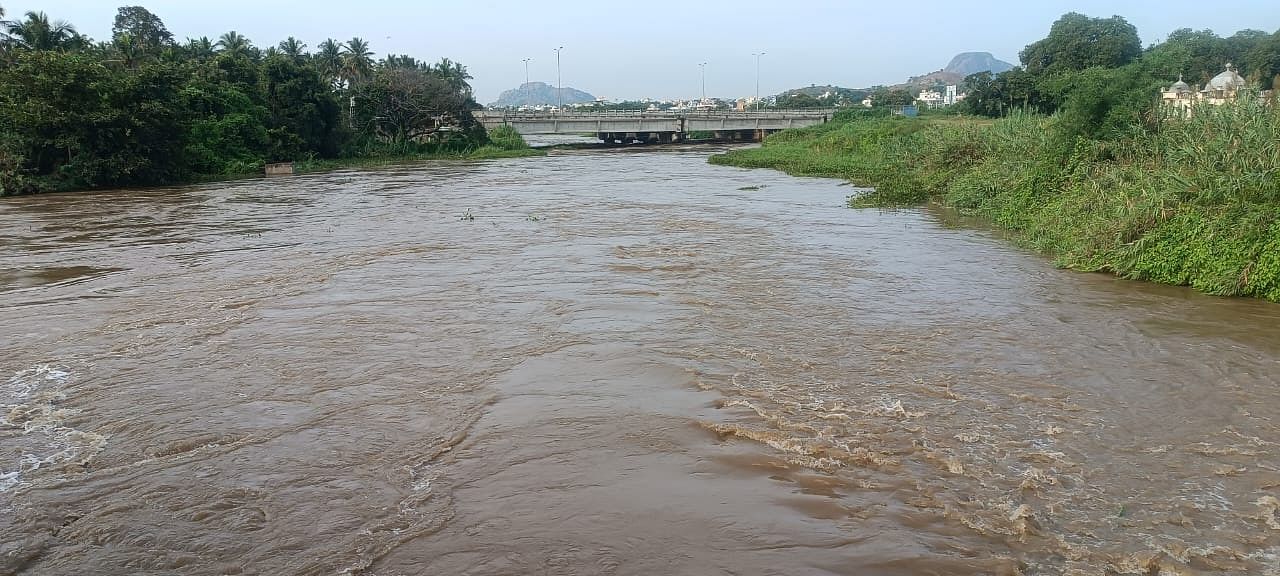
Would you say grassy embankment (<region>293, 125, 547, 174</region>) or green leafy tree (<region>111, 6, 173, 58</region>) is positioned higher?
green leafy tree (<region>111, 6, 173, 58</region>)

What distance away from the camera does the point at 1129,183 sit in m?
13.5

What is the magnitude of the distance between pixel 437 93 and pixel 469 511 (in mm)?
50079

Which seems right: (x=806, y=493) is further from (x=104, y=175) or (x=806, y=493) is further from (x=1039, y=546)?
(x=104, y=175)

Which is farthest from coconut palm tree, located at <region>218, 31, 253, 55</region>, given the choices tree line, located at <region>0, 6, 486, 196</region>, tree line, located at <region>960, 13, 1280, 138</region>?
tree line, located at <region>960, 13, 1280, 138</region>

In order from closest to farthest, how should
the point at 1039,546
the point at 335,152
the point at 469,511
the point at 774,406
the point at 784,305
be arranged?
1. the point at 1039,546
2. the point at 469,511
3. the point at 774,406
4. the point at 784,305
5. the point at 335,152

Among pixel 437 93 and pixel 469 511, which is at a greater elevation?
pixel 437 93

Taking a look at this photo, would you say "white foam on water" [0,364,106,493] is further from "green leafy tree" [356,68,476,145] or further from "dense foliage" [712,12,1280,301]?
"green leafy tree" [356,68,476,145]

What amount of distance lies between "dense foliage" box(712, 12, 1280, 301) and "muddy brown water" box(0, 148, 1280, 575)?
0.62m

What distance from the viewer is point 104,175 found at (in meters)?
30.1

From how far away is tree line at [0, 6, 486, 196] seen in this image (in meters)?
28.3

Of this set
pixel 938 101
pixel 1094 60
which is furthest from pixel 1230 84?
pixel 938 101

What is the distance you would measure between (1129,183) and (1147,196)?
5.41ft

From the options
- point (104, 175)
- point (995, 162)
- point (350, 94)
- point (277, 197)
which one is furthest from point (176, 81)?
A: point (995, 162)

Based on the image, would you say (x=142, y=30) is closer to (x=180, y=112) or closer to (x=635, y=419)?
(x=180, y=112)
